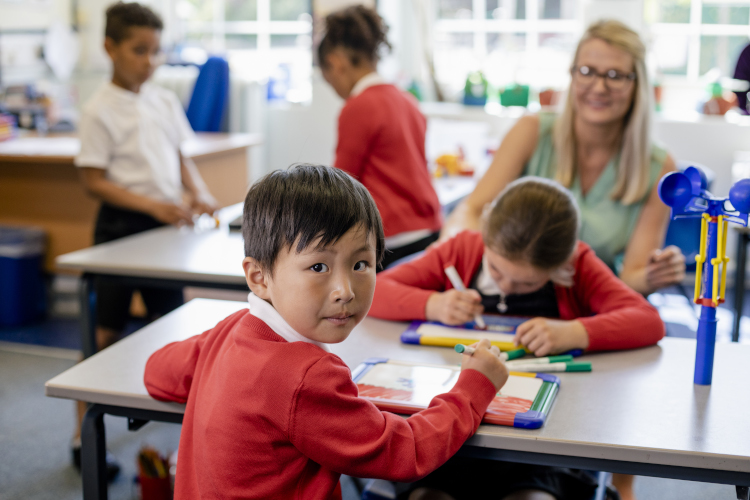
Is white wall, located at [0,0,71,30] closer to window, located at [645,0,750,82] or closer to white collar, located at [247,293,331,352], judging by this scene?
window, located at [645,0,750,82]

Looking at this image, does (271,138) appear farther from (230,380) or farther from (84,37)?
(230,380)

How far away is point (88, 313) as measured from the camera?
1.99 metres

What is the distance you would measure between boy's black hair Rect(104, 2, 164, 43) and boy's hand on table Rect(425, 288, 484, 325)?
4.80 feet

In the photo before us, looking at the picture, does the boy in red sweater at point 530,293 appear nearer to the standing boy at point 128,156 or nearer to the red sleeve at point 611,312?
the red sleeve at point 611,312

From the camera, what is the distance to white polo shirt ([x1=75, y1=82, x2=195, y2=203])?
231 cm

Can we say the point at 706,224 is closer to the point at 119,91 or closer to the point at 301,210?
the point at 301,210

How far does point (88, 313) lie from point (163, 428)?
687mm

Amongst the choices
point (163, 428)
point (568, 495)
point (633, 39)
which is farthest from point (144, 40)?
point (568, 495)

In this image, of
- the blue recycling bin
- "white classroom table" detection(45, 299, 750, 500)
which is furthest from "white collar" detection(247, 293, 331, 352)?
the blue recycling bin

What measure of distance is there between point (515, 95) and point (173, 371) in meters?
3.80

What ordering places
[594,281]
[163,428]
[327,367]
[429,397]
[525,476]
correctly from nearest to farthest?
[327,367] < [429,397] < [525,476] < [594,281] < [163,428]

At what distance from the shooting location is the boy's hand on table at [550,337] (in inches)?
52.1

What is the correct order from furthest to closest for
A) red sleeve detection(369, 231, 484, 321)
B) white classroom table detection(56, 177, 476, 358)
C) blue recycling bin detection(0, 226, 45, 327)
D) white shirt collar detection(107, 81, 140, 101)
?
blue recycling bin detection(0, 226, 45, 327) → white shirt collar detection(107, 81, 140, 101) → white classroom table detection(56, 177, 476, 358) → red sleeve detection(369, 231, 484, 321)

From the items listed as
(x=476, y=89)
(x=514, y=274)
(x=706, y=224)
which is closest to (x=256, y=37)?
(x=476, y=89)
